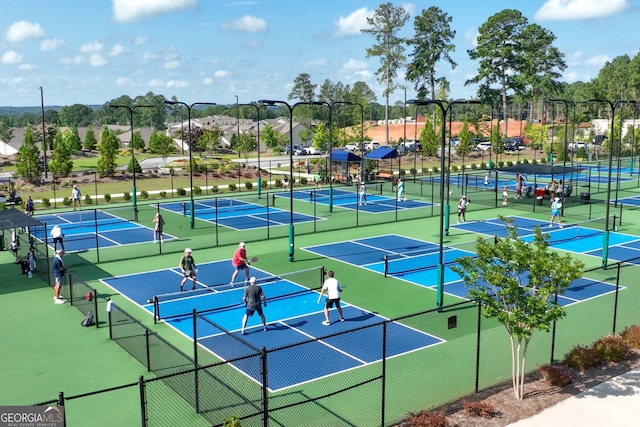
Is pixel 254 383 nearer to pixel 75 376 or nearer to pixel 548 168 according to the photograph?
pixel 75 376

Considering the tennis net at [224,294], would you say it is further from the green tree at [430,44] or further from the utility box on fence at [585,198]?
the green tree at [430,44]

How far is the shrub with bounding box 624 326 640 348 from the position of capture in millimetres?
16094

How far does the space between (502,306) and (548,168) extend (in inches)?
1147

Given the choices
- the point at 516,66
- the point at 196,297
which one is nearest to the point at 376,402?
the point at 196,297

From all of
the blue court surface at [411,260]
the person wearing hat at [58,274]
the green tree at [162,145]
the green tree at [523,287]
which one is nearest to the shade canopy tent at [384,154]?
the blue court surface at [411,260]

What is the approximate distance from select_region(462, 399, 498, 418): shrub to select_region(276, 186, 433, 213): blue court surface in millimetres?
25174

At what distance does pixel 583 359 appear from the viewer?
1464 centimetres

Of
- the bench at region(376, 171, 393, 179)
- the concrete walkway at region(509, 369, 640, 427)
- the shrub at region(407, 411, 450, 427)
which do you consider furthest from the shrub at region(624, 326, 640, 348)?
the bench at region(376, 171, 393, 179)

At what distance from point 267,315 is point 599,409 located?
31.1ft

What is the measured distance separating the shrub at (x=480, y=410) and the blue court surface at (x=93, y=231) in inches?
758

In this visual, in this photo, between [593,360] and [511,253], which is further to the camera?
[593,360]

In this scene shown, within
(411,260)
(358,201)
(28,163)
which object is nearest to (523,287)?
(411,260)

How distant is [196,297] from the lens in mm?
20859

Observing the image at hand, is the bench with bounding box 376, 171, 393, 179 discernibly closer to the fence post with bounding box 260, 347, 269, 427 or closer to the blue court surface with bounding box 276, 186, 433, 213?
the blue court surface with bounding box 276, 186, 433, 213
